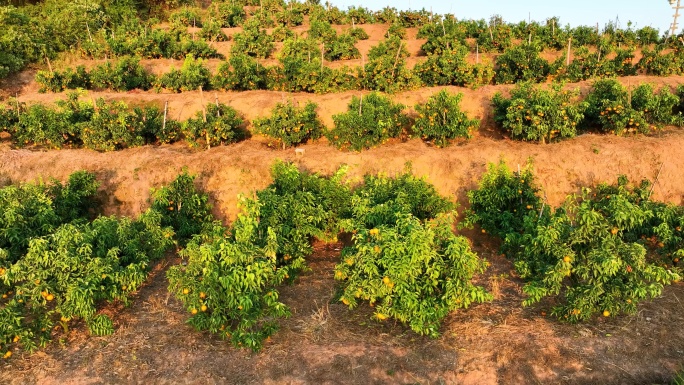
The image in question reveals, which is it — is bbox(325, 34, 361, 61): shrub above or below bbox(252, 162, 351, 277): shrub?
above

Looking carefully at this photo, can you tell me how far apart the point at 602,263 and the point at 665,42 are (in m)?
18.0

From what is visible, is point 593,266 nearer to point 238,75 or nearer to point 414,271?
point 414,271

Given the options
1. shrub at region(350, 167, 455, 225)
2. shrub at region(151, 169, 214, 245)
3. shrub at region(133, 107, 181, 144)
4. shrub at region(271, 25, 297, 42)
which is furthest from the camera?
shrub at region(271, 25, 297, 42)

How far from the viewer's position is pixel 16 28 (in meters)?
18.4

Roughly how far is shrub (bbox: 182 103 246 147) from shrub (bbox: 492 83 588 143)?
697 cm

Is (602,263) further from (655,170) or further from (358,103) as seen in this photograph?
(358,103)

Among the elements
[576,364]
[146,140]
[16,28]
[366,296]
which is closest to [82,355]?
[366,296]

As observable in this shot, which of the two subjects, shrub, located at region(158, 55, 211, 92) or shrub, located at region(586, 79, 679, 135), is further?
shrub, located at region(158, 55, 211, 92)

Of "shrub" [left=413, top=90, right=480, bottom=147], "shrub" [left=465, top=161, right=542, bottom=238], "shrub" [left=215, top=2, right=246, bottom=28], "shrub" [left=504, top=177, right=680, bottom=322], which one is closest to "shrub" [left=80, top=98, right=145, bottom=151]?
"shrub" [left=413, top=90, right=480, bottom=147]

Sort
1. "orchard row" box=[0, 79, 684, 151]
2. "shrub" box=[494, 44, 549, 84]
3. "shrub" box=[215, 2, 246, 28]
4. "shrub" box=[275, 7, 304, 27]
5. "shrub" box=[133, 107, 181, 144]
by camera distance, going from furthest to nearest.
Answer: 1. "shrub" box=[275, 7, 304, 27]
2. "shrub" box=[215, 2, 246, 28]
3. "shrub" box=[494, 44, 549, 84]
4. "shrub" box=[133, 107, 181, 144]
5. "orchard row" box=[0, 79, 684, 151]

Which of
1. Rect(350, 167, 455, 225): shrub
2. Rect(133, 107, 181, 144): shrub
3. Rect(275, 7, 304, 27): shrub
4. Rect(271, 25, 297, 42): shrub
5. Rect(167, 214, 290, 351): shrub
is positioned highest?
Rect(275, 7, 304, 27): shrub

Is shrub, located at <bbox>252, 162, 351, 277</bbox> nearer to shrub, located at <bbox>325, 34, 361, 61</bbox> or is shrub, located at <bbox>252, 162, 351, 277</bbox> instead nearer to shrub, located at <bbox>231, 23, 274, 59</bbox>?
shrub, located at <bbox>325, 34, 361, 61</bbox>

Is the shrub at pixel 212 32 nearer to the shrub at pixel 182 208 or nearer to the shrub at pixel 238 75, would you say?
the shrub at pixel 238 75

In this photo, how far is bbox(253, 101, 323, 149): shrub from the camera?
38.8 ft
